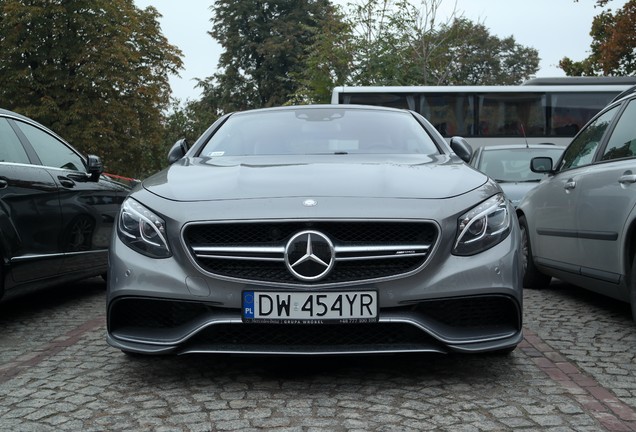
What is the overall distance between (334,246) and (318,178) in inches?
20.3

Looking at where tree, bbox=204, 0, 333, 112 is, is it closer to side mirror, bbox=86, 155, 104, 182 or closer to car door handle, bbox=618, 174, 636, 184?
side mirror, bbox=86, 155, 104, 182

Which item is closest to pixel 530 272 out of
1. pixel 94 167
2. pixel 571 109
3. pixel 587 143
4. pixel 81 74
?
pixel 587 143

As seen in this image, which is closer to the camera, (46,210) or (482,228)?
(482,228)

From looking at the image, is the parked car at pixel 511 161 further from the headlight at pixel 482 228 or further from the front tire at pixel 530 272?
the headlight at pixel 482 228

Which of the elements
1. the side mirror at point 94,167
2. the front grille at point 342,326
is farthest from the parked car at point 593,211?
the side mirror at point 94,167

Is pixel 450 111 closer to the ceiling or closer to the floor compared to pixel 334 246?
closer to the ceiling

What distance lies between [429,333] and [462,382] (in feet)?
1.46

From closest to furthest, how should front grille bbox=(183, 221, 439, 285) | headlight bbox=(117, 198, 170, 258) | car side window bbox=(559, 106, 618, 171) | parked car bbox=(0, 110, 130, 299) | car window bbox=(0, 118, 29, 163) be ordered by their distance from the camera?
front grille bbox=(183, 221, 439, 285) → headlight bbox=(117, 198, 170, 258) → parked car bbox=(0, 110, 130, 299) → car window bbox=(0, 118, 29, 163) → car side window bbox=(559, 106, 618, 171)

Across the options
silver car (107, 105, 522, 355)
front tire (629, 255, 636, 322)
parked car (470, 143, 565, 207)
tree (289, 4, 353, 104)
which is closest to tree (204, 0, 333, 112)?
tree (289, 4, 353, 104)

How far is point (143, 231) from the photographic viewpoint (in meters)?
4.07

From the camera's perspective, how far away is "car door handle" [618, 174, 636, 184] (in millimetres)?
5213

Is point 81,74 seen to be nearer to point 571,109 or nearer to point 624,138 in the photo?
point 571,109

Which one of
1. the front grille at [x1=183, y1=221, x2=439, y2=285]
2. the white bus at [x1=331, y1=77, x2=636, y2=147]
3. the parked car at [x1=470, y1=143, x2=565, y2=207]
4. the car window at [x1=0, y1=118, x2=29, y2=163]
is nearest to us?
the front grille at [x1=183, y1=221, x2=439, y2=285]

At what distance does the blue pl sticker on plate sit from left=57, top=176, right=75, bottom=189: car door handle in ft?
10.9
